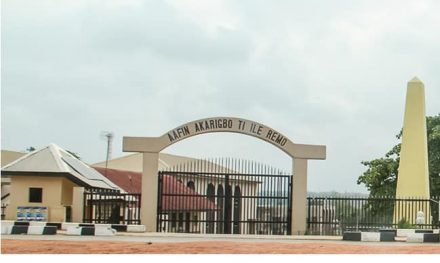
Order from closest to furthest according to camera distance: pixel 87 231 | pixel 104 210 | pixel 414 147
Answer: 1. pixel 87 231
2. pixel 104 210
3. pixel 414 147

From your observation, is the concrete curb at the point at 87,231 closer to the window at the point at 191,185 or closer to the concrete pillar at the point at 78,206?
the concrete pillar at the point at 78,206

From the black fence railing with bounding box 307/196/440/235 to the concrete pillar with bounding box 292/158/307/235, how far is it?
395 mm

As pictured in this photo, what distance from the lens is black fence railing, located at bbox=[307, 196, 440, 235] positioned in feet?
81.0

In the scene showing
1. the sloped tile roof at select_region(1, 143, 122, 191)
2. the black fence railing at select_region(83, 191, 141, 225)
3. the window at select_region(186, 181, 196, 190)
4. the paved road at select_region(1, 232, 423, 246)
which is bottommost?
the paved road at select_region(1, 232, 423, 246)

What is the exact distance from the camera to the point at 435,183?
36.4 m

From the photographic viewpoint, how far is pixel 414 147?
92.6ft

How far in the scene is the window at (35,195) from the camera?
79.2 ft

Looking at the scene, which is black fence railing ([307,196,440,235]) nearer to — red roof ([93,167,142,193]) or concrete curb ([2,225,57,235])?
concrete curb ([2,225,57,235])

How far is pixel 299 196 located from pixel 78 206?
7.16 meters

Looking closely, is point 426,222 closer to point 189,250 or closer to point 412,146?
point 412,146

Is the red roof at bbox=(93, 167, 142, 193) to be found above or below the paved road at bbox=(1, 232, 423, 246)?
above

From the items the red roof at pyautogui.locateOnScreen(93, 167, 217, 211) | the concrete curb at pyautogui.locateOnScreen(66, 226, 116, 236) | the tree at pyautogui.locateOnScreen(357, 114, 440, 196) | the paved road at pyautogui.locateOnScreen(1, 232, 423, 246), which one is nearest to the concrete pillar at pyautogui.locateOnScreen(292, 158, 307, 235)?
the paved road at pyautogui.locateOnScreen(1, 232, 423, 246)

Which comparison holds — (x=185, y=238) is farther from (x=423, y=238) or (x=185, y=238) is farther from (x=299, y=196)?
(x=423, y=238)

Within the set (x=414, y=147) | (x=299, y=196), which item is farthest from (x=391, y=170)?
(x=299, y=196)
